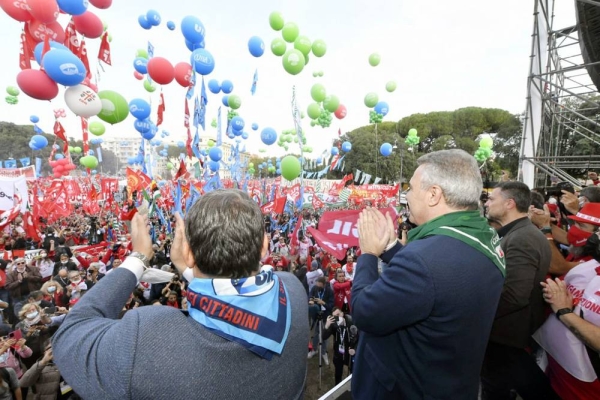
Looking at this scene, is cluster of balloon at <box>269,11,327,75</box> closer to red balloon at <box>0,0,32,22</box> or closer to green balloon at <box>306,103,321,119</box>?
green balloon at <box>306,103,321,119</box>

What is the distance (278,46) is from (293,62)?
3.25 ft

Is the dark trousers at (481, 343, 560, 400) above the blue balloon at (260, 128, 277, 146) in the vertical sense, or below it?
below

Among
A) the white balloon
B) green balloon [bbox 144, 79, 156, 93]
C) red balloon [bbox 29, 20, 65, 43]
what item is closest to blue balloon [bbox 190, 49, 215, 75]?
the white balloon

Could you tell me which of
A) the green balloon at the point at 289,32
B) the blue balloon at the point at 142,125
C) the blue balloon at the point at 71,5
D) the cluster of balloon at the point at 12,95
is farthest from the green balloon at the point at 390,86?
the cluster of balloon at the point at 12,95

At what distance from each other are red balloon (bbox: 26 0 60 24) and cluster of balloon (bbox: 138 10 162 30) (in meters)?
4.11

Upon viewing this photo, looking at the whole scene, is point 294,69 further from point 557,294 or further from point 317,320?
point 557,294

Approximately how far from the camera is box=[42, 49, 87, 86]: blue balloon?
5.33m

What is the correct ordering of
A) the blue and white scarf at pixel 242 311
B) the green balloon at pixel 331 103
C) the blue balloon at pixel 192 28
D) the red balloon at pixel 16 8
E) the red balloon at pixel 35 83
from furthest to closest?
the green balloon at pixel 331 103 < the blue balloon at pixel 192 28 < the red balloon at pixel 16 8 < the red balloon at pixel 35 83 < the blue and white scarf at pixel 242 311

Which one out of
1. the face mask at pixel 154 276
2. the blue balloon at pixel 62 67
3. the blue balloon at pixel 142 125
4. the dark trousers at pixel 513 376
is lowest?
the dark trousers at pixel 513 376

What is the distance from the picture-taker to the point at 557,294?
2092 millimetres

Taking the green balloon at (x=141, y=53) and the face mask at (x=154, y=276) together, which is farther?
the green balloon at (x=141, y=53)

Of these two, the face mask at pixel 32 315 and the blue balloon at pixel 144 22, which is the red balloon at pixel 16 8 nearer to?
the blue balloon at pixel 144 22

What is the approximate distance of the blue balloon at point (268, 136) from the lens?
1385 centimetres

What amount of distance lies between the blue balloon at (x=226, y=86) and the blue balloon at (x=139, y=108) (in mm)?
4517
